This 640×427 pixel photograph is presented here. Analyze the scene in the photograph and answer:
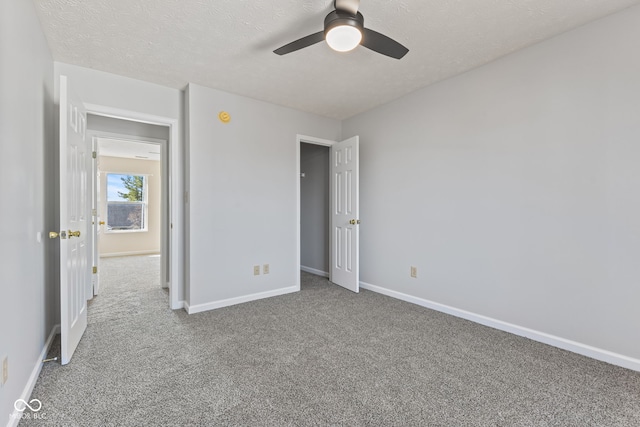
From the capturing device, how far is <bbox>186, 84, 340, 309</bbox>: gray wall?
10.1 feet

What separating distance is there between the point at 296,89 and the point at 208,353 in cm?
268

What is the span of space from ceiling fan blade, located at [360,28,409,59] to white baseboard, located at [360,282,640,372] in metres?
2.39

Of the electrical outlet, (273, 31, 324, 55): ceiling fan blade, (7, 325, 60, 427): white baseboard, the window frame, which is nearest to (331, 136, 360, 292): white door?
(273, 31, 324, 55): ceiling fan blade

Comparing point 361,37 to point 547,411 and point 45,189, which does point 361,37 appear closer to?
point 547,411

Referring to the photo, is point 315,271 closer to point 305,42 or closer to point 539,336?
point 539,336

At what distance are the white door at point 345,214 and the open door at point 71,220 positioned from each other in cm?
276

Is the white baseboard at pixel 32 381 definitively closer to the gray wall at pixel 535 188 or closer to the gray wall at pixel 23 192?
the gray wall at pixel 23 192

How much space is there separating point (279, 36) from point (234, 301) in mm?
2661

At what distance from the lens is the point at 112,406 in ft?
5.17

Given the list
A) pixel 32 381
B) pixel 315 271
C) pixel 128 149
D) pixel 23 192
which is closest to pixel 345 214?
pixel 315 271

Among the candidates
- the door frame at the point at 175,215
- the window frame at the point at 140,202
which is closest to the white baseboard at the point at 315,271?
the door frame at the point at 175,215

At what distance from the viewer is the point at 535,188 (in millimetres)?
2359

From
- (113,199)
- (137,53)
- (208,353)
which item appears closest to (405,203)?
(208,353)

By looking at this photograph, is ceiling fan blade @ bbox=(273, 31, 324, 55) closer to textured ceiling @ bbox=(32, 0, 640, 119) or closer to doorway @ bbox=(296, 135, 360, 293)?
textured ceiling @ bbox=(32, 0, 640, 119)
